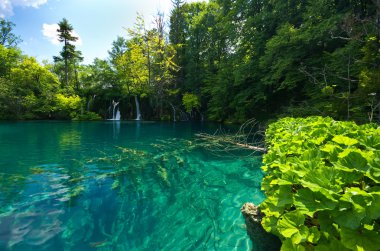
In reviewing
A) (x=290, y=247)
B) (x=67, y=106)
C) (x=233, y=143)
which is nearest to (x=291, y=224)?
(x=290, y=247)

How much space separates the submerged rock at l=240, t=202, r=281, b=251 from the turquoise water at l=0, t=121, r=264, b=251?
0.95ft

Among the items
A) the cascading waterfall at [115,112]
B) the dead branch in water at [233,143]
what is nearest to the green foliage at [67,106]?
the cascading waterfall at [115,112]

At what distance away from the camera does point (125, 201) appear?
4.05 metres

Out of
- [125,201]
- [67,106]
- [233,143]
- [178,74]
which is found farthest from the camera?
[178,74]

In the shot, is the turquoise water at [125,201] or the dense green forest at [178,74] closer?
the turquoise water at [125,201]

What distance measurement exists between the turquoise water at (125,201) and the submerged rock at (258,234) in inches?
11.4

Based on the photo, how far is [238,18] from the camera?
60.8ft

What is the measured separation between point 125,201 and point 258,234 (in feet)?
8.26

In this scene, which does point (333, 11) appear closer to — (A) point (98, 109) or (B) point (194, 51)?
(B) point (194, 51)

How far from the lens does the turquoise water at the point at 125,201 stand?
2.93 metres

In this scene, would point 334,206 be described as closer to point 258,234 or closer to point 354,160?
point 354,160

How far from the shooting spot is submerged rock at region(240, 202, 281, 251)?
2.28m

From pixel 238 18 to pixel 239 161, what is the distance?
15.7 meters

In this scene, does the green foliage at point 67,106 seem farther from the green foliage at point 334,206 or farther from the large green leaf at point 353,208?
the large green leaf at point 353,208
